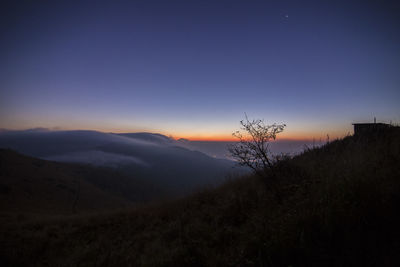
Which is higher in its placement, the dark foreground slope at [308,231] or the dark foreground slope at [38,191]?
the dark foreground slope at [308,231]

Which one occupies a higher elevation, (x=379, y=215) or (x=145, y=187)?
(x=379, y=215)

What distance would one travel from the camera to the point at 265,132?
6258 mm

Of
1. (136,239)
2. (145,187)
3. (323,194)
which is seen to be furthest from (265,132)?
(145,187)

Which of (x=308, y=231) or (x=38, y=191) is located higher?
(x=308, y=231)

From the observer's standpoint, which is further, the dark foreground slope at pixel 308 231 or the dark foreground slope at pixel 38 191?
the dark foreground slope at pixel 38 191

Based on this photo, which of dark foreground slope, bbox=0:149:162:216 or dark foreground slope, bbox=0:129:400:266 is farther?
dark foreground slope, bbox=0:149:162:216

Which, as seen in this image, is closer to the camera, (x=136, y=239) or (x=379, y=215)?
(x=379, y=215)

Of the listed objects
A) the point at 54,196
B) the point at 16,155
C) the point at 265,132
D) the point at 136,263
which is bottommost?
the point at 54,196

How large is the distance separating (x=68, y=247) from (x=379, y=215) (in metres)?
8.96

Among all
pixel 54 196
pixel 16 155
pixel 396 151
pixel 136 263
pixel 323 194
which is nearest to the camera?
pixel 323 194

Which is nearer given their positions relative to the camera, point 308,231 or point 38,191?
point 308,231

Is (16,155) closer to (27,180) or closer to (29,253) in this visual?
(27,180)

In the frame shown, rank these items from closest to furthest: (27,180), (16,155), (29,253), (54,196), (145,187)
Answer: (29,253) < (54,196) < (27,180) < (16,155) < (145,187)

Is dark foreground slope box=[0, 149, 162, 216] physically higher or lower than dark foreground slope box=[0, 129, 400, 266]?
lower
